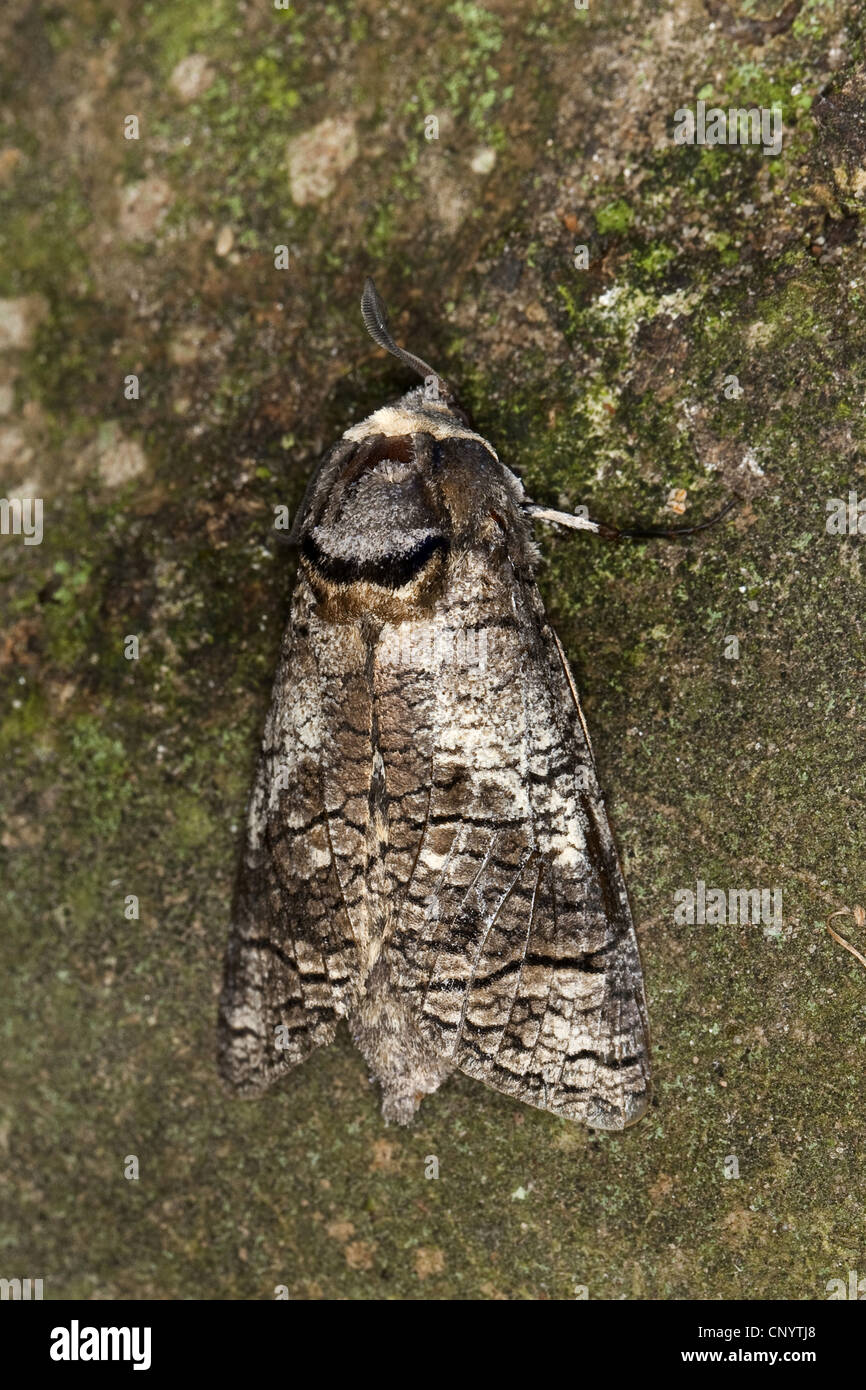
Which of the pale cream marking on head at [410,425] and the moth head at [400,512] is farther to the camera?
the pale cream marking on head at [410,425]

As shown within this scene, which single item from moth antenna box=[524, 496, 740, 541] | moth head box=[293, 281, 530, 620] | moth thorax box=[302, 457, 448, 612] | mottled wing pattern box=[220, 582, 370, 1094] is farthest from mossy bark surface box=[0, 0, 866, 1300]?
moth thorax box=[302, 457, 448, 612]

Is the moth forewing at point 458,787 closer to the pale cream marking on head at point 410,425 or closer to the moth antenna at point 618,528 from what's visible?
the pale cream marking on head at point 410,425

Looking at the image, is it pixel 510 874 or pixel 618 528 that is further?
pixel 618 528

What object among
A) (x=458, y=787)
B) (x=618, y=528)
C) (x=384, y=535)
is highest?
(x=618, y=528)

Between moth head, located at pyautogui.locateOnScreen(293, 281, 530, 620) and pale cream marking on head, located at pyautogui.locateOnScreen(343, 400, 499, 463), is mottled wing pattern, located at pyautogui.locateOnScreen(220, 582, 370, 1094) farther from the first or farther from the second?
pale cream marking on head, located at pyautogui.locateOnScreen(343, 400, 499, 463)

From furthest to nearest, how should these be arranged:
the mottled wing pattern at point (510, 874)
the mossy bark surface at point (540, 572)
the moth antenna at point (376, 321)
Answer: the mossy bark surface at point (540, 572)
the moth antenna at point (376, 321)
the mottled wing pattern at point (510, 874)

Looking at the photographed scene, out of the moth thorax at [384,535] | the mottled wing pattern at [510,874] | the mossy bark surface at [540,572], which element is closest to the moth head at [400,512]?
the moth thorax at [384,535]

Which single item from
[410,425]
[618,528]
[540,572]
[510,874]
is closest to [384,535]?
[410,425]

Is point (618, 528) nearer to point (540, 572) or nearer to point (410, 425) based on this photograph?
point (540, 572)
